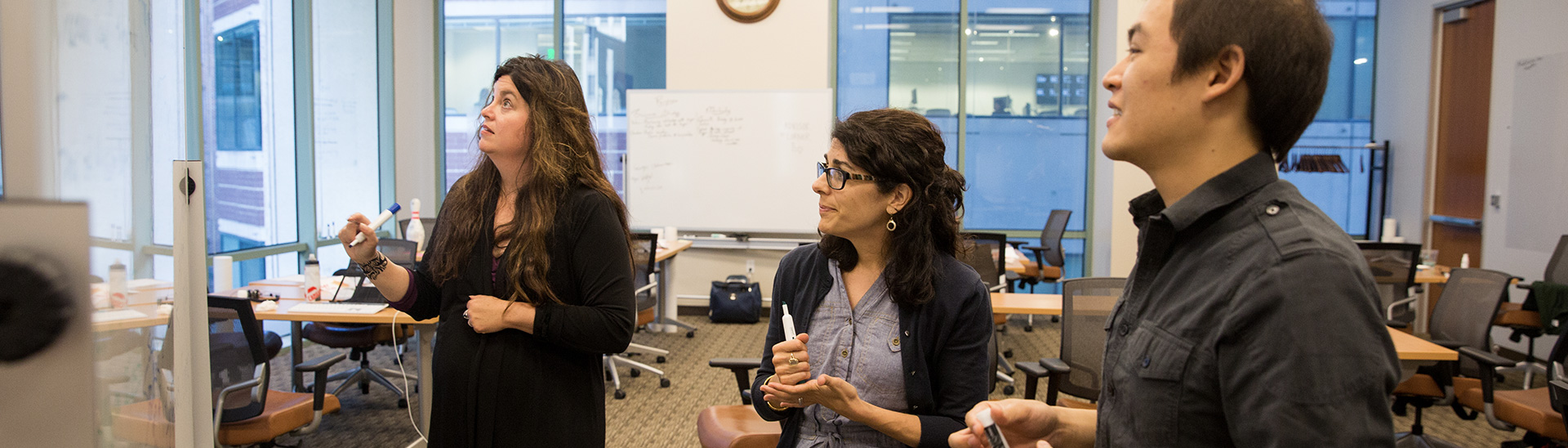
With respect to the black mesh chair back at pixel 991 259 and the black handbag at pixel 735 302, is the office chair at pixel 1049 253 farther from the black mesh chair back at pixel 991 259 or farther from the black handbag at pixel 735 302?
the black handbag at pixel 735 302

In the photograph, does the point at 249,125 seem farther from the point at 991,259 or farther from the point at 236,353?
the point at 991,259

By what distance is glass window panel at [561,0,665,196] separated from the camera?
681 centimetres

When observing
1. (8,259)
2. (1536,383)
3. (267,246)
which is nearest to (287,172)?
(267,246)

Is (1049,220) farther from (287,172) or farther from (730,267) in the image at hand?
(287,172)

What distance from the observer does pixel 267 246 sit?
4.90m

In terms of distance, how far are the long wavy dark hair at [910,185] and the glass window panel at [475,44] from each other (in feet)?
19.5

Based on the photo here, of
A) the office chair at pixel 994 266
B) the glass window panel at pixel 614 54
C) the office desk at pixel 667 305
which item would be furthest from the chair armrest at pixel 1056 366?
the glass window panel at pixel 614 54

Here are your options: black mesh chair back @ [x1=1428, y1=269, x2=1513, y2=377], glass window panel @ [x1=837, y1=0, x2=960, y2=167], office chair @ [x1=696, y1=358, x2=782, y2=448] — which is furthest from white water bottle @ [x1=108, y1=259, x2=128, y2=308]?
glass window panel @ [x1=837, y1=0, x2=960, y2=167]

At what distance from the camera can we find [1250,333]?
619mm

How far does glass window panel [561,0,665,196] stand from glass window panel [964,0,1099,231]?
109 inches

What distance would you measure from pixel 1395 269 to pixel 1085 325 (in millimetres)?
2465

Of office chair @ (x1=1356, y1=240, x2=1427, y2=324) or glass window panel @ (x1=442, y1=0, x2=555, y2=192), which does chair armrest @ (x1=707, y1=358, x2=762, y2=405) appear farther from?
glass window panel @ (x1=442, y1=0, x2=555, y2=192)

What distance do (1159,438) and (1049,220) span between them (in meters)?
6.05

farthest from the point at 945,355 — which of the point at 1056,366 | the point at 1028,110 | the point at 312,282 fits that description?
the point at 1028,110
